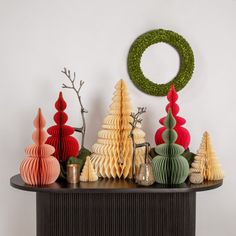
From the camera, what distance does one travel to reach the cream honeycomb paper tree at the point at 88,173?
2092 mm

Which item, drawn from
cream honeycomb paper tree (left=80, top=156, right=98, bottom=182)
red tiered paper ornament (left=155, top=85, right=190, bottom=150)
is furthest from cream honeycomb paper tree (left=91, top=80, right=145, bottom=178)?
red tiered paper ornament (left=155, top=85, right=190, bottom=150)

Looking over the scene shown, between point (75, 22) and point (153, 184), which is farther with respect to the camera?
point (75, 22)

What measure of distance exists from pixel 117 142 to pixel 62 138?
27 centimetres

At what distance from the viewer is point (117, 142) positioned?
86.2 inches

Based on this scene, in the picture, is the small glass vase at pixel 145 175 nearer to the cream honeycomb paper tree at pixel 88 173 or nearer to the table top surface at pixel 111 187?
the table top surface at pixel 111 187

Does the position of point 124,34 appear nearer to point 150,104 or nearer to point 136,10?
point 136,10

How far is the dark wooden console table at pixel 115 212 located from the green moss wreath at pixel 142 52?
0.56 metres

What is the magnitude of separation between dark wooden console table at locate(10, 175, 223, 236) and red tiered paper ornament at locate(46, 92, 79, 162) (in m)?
0.19

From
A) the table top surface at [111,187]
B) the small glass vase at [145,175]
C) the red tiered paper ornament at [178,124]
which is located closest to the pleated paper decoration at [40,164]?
the table top surface at [111,187]

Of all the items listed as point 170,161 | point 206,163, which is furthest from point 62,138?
point 206,163

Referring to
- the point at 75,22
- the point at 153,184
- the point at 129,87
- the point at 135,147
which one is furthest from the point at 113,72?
the point at 153,184

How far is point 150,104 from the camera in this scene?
7.98 ft

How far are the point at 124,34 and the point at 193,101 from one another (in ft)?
1.68

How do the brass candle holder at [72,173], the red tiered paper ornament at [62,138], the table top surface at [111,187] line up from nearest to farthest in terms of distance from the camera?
the table top surface at [111,187], the brass candle holder at [72,173], the red tiered paper ornament at [62,138]
